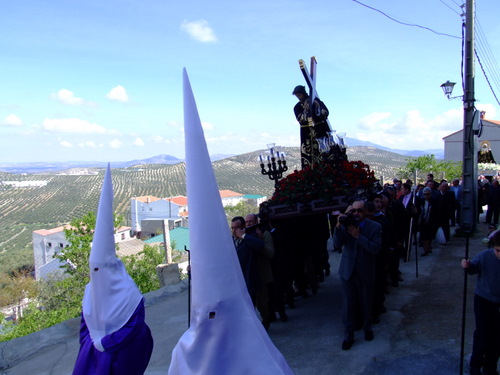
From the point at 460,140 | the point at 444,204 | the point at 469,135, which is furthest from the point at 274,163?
the point at 460,140

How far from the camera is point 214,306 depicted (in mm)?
1981

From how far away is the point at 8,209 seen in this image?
104m

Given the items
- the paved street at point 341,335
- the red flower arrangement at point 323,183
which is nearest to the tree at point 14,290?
the paved street at point 341,335

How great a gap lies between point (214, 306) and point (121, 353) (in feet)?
6.01

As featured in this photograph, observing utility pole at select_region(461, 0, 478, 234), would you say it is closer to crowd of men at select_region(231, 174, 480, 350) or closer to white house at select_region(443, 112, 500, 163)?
crowd of men at select_region(231, 174, 480, 350)

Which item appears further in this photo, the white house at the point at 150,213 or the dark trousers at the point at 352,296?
the white house at the point at 150,213

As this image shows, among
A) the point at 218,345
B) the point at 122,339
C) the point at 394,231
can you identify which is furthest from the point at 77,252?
the point at 218,345

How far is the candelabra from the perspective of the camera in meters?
7.11

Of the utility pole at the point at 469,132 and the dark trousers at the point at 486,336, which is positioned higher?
the utility pole at the point at 469,132

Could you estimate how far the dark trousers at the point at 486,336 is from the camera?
3.85 meters

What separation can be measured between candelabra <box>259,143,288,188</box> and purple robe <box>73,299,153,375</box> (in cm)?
404

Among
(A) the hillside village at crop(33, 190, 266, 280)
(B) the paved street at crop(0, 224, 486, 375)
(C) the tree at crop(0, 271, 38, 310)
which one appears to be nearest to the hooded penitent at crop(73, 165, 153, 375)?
(B) the paved street at crop(0, 224, 486, 375)

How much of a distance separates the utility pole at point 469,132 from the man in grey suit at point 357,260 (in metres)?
6.57

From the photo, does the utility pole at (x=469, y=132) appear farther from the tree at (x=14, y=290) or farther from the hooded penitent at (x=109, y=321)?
the tree at (x=14, y=290)
